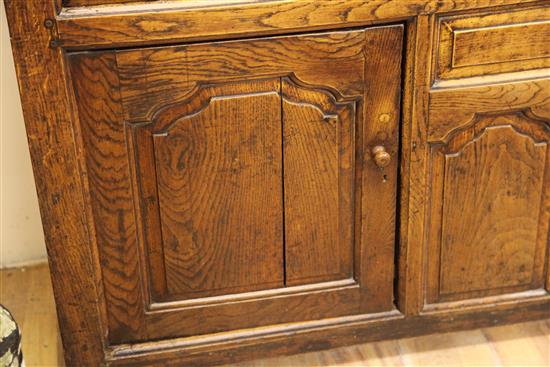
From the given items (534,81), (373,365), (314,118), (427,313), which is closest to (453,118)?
(534,81)

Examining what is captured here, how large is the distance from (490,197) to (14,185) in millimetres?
1178

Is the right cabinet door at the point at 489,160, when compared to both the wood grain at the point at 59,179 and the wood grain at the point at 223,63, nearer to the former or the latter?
the wood grain at the point at 223,63

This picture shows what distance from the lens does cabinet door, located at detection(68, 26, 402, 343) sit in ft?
5.20

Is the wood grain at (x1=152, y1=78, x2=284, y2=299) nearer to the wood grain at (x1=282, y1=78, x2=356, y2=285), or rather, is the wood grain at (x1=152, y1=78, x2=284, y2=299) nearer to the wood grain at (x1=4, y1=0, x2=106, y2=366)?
the wood grain at (x1=282, y1=78, x2=356, y2=285)

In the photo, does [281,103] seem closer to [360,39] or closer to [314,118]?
[314,118]

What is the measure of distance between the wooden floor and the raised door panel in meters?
0.11

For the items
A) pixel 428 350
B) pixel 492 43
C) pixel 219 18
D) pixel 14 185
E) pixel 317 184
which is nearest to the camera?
pixel 219 18

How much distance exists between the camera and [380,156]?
1703 millimetres

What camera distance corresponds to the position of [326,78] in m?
1.63

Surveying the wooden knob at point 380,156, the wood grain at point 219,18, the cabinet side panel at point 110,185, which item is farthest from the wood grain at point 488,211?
the cabinet side panel at point 110,185

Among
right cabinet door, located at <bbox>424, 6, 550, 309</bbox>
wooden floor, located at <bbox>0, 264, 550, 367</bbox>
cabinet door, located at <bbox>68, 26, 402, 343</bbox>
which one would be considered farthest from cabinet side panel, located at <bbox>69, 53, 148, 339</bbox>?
right cabinet door, located at <bbox>424, 6, 550, 309</bbox>

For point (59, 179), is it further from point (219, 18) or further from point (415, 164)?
point (415, 164)

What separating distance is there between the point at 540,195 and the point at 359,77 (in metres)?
0.51

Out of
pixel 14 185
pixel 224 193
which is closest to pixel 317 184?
→ pixel 224 193
